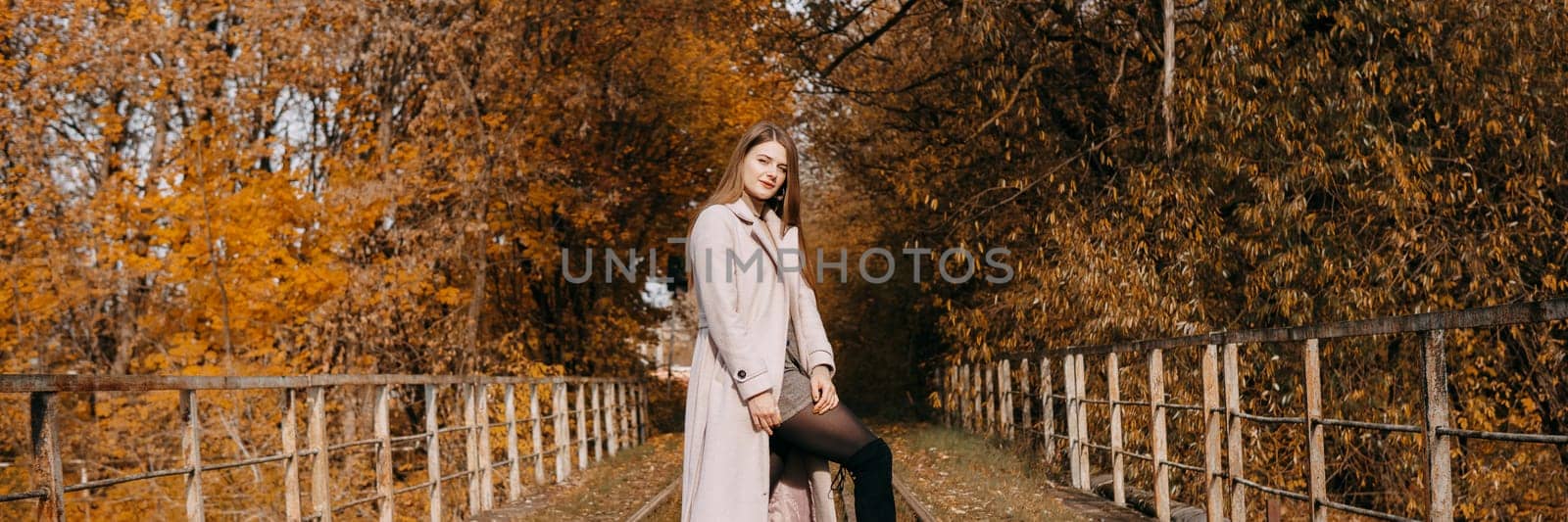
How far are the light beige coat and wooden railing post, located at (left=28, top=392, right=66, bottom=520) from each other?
2023 millimetres

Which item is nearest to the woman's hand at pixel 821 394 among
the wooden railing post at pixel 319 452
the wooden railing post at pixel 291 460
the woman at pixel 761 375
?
the woman at pixel 761 375

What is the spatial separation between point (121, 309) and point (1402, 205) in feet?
54.0

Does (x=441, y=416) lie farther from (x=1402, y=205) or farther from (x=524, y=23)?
(x=1402, y=205)

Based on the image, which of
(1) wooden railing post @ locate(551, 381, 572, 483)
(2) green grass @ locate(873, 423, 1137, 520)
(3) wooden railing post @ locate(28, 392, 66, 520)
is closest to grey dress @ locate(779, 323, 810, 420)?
(3) wooden railing post @ locate(28, 392, 66, 520)

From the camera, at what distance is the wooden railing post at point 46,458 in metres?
4.24

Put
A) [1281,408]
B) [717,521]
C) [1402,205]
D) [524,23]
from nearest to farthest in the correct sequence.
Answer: [717,521], [1402,205], [1281,408], [524,23]

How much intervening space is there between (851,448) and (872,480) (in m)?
0.13

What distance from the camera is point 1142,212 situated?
1230 cm

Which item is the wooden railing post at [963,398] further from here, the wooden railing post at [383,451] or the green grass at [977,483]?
the wooden railing post at [383,451]

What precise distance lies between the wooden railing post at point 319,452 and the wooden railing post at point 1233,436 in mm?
4530

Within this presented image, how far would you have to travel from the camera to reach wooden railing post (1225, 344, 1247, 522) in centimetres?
687

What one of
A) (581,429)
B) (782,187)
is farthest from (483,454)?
(782,187)

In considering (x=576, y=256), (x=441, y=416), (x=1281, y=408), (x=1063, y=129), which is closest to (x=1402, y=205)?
(x=1281, y=408)

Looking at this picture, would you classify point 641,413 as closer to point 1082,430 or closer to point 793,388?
point 1082,430
